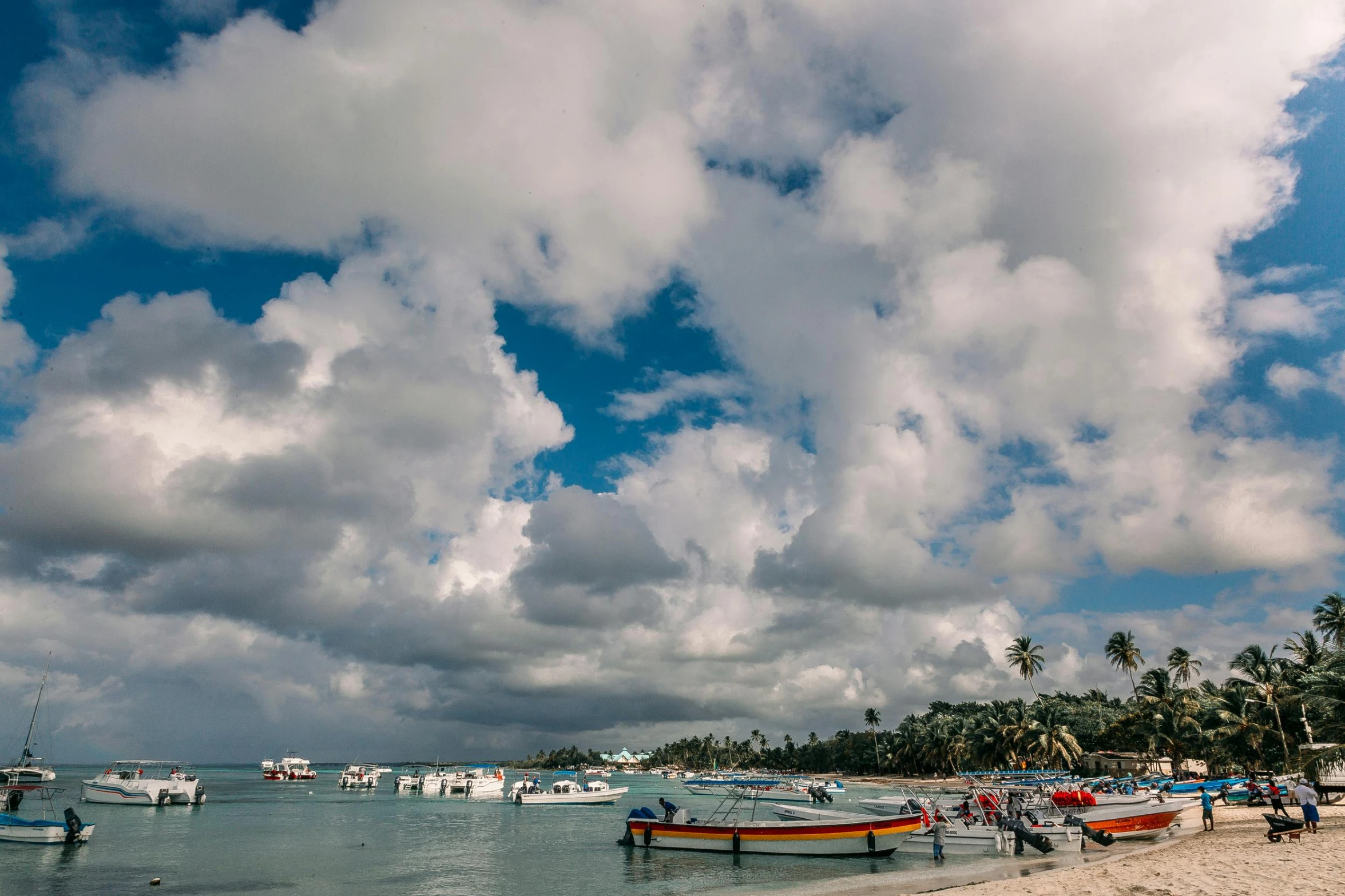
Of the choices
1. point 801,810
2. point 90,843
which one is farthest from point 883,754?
point 90,843

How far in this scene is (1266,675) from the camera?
64562mm

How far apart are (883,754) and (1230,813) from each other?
397 ft

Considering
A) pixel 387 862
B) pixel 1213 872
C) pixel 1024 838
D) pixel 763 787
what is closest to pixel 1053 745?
pixel 1024 838

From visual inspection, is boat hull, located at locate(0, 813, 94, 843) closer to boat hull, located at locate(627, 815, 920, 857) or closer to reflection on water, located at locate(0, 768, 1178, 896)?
reflection on water, located at locate(0, 768, 1178, 896)

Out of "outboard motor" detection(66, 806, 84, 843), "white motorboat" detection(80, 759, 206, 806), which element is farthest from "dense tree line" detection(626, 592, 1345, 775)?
"white motorboat" detection(80, 759, 206, 806)

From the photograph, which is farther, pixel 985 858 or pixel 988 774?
pixel 988 774

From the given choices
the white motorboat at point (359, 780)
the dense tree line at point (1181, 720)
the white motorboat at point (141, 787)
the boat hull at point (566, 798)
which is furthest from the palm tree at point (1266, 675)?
the white motorboat at point (359, 780)

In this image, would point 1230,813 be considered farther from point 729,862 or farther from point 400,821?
point 400,821

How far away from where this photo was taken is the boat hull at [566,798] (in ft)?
311

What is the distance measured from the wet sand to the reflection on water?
238 cm

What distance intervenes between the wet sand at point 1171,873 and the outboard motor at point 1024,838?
99 cm

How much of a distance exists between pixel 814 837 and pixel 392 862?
2548cm

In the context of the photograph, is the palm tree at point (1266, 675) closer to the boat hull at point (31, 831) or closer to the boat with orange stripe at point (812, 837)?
the boat with orange stripe at point (812, 837)

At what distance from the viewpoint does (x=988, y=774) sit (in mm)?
47219
